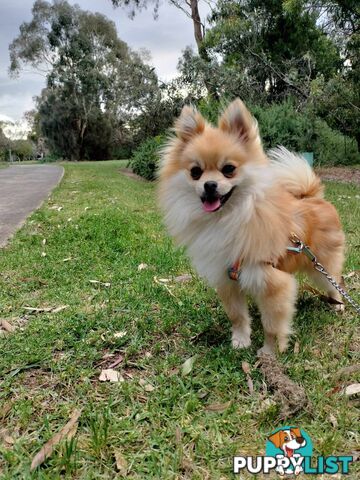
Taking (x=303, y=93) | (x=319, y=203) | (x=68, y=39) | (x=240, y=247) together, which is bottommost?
(x=240, y=247)

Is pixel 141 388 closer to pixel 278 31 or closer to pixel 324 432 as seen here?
pixel 324 432

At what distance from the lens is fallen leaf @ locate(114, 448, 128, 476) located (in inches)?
63.6

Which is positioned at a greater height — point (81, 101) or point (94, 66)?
point (94, 66)

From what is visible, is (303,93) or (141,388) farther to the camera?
(303,93)

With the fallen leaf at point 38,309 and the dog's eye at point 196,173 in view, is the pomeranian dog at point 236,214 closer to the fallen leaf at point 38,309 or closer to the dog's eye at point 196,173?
the dog's eye at point 196,173

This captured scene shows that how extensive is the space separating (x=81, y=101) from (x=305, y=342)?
37.1 m

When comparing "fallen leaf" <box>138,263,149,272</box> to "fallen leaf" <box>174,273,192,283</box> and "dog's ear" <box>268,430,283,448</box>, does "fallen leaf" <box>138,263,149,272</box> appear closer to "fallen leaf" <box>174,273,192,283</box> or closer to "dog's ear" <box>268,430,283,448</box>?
"fallen leaf" <box>174,273,192,283</box>

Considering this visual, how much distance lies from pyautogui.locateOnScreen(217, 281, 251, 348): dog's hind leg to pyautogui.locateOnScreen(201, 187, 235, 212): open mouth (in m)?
0.58

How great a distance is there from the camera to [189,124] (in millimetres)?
2523

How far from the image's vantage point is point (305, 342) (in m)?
2.59

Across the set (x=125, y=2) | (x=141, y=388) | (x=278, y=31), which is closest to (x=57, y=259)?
(x=141, y=388)

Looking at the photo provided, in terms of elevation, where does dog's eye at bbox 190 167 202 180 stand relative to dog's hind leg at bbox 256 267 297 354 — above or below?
above

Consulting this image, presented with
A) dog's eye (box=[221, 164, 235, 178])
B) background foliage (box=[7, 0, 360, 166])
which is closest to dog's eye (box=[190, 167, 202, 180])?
dog's eye (box=[221, 164, 235, 178])

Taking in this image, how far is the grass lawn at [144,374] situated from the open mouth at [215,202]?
3.08 feet
